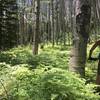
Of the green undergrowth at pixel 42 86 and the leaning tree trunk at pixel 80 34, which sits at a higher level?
Result: the leaning tree trunk at pixel 80 34

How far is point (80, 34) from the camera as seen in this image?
578 centimetres

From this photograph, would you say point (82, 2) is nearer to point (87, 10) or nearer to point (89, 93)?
point (87, 10)

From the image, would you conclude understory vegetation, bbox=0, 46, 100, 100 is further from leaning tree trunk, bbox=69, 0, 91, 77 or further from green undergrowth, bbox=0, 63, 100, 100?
leaning tree trunk, bbox=69, 0, 91, 77

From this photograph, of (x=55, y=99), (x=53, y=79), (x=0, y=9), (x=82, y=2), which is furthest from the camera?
(x=0, y=9)

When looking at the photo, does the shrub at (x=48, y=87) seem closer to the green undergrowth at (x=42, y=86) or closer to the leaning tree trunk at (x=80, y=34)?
the green undergrowth at (x=42, y=86)

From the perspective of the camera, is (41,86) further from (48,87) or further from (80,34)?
(80,34)

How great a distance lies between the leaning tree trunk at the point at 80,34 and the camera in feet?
18.6

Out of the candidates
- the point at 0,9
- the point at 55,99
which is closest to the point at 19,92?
the point at 55,99

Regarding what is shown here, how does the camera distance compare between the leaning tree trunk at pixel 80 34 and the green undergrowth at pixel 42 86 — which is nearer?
the green undergrowth at pixel 42 86

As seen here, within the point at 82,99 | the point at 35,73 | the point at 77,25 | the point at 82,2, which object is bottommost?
the point at 82,99

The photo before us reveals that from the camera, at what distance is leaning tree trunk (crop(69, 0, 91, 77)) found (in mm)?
5680

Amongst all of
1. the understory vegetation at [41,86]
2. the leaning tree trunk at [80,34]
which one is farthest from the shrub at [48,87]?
the leaning tree trunk at [80,34]

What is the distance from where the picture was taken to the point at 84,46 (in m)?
5.80

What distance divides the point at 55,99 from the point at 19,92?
0.52m
